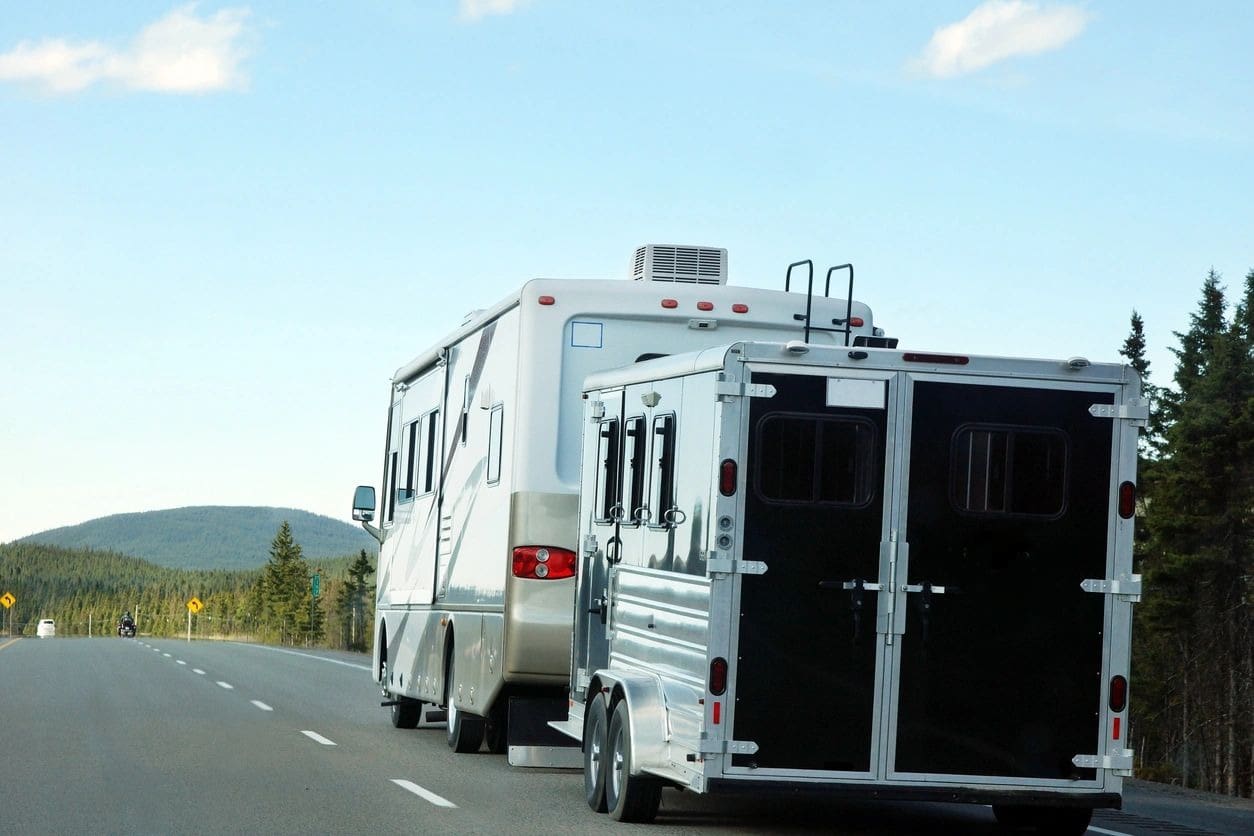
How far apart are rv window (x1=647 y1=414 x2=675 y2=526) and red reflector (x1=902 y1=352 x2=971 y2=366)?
64.3 inches

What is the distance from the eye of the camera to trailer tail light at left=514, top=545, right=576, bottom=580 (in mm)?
13539

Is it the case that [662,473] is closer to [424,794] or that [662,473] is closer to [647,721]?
[647,721]

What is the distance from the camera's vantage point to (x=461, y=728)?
618 inches

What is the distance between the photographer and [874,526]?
9.78 m

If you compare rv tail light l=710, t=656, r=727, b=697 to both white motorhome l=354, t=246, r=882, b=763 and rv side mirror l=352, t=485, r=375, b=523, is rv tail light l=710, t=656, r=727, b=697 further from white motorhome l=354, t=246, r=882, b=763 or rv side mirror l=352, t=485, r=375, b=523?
rv side mirror l=352, t=485, r=375, b=523

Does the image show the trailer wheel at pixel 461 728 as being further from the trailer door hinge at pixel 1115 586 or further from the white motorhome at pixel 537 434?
the trailer door hinge at pixel 1115 586

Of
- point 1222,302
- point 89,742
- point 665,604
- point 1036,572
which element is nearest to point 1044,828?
point 1036,572

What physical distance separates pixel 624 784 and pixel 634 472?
1993 millimetres

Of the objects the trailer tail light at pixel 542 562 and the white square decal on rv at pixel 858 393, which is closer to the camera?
the white square decal on rv at pixel 858 393

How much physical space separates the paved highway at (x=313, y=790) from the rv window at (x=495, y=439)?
2353 mm

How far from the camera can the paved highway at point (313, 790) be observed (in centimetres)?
1102

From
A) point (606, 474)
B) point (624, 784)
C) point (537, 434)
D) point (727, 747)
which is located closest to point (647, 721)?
point (624, 784)

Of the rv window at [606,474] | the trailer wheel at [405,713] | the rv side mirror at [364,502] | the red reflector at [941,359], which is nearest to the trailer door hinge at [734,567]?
the red reflector at [941,359]

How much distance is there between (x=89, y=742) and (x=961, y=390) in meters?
9.80
